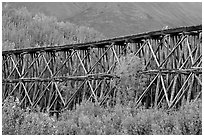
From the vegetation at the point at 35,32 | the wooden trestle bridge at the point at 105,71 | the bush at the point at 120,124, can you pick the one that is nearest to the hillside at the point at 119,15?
the vegetation at the point at 35,32

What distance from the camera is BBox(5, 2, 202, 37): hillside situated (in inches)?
2739

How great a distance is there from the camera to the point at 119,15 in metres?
76.1

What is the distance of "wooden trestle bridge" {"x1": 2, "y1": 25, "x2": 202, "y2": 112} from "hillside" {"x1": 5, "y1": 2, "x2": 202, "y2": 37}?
1735 inches

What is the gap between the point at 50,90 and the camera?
1873 centimetres

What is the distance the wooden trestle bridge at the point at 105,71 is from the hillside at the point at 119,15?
44.1 meters

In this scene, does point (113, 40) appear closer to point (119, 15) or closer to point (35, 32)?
point (35, 32)

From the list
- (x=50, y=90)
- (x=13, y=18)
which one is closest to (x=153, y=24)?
(x=13, y=18)

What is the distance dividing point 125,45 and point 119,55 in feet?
1.44

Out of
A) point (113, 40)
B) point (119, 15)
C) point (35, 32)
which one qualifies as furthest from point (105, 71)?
point (119, 15)

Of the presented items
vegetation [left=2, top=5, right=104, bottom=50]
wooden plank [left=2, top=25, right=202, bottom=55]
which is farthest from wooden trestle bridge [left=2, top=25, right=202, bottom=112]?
vegetation [left=2, top=5, right=104, bottom=50]

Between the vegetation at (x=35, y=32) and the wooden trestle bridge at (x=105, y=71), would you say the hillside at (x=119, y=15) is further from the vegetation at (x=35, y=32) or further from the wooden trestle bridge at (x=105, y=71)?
the wooden trestle bridge at (x=105, y=71)

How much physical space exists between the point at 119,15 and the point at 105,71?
5905 centimetres

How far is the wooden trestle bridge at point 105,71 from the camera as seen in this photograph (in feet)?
46.2

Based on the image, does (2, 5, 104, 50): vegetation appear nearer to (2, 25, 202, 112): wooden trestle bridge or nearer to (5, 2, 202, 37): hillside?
(2, 25, 202, 112): wooden trestle bridge
